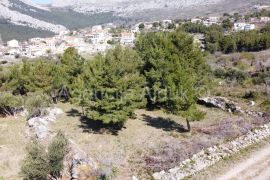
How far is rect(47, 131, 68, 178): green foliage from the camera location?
25844mm

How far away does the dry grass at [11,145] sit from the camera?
97.7 feet

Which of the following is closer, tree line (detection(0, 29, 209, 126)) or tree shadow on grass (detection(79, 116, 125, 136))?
tree line (detection(0, 29, 209, 126))

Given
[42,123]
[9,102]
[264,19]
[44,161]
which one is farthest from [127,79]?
[264,19]

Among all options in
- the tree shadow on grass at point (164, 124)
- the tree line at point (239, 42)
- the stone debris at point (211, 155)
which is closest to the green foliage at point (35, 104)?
the tree shadow on grass at point (164, 124)

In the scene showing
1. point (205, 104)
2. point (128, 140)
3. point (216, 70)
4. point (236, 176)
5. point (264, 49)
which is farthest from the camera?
point (264, 49)

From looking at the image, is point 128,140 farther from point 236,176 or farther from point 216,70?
point 216,70

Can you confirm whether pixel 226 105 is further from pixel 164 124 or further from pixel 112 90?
pixel 112 90

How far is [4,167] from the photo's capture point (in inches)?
1194

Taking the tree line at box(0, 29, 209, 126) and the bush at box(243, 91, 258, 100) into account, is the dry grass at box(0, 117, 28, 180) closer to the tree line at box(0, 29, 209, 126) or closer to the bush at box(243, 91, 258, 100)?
the tree line at box(0, 29, 209, 126)

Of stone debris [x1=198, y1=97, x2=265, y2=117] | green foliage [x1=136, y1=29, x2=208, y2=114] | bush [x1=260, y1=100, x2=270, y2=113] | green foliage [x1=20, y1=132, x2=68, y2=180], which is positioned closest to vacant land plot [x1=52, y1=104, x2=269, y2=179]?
stone debris [x1=198, y1=97, x2=265, y2=117]

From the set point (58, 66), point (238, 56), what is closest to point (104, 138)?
point (58, 66)

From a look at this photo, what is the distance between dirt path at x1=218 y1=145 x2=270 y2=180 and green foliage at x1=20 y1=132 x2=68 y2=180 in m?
11.4

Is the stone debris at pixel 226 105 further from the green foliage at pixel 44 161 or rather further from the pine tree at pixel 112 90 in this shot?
the green foliage at pixel 44 161

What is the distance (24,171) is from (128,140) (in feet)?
39.8
